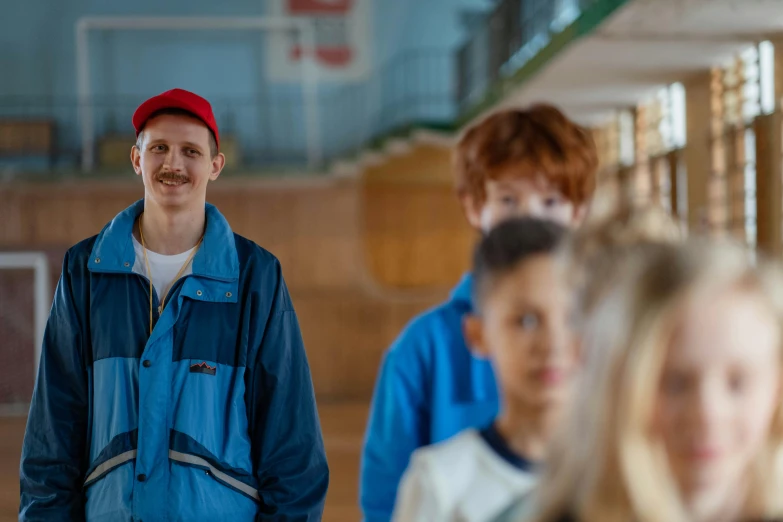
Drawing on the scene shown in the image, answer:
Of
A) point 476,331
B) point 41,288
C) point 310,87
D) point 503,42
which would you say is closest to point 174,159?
point 476,331

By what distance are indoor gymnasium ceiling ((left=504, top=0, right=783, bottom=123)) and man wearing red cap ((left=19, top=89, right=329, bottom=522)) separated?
14.9 feet

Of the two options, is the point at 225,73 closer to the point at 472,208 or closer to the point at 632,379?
the point at 472,208

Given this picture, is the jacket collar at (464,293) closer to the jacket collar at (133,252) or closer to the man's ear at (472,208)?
the man's ear at (472,208)

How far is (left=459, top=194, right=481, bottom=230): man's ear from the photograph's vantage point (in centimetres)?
216

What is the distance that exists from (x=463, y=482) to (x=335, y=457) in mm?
9047

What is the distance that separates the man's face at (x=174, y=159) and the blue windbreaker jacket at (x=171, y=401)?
156 millimetres

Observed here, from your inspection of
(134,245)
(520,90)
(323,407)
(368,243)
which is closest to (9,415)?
(323,407)

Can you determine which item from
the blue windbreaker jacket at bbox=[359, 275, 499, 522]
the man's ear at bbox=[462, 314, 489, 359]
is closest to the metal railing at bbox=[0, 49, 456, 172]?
the blue windbreaker jacket at bbox=[359, 275, 499, 522]

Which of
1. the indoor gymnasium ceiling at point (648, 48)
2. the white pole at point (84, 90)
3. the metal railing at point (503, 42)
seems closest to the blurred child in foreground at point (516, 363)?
the indoor gymnasium ceiling at point (648, 48)

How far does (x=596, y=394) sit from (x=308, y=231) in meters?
14.1

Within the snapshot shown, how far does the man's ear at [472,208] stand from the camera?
2.16 m

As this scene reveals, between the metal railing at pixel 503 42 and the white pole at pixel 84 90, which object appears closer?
the metal railing at pixel 503 42

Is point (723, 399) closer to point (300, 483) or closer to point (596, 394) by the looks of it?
point (596, 394)

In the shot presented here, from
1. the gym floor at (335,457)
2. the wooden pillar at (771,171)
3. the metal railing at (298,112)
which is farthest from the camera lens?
the metal railing at (298,112)
